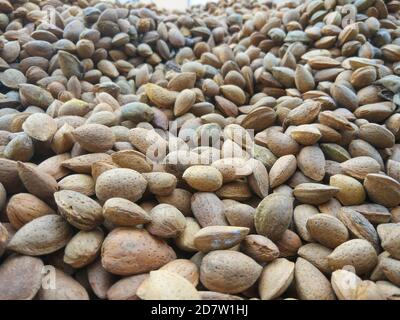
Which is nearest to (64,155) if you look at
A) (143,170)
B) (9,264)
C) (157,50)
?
(143,170)

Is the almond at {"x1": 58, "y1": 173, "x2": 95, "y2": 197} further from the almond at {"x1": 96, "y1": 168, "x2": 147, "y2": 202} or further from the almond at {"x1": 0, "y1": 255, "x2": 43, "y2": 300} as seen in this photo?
the almond at {"x1": 0, "y1": 255, "x2": 43, "y2": 300}

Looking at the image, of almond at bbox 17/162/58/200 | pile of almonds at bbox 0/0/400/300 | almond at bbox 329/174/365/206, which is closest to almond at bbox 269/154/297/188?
pile of almonds at bbox 0/0/400/300

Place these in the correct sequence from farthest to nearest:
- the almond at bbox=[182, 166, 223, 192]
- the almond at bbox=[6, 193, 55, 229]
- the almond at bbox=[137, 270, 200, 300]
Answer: the almond at bbox=[182, 166, 223, 192] < the almond at bbox=[6, 193, 55, 229] < the almond at bbox=[137, 270, 200, 300]

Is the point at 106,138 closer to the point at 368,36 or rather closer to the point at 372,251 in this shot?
the point at 372,251

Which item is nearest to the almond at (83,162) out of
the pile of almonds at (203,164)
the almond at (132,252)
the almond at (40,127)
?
the pile of almonds at (203,164)

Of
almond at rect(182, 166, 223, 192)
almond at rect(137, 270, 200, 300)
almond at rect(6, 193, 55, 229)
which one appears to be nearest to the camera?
almond at rect(137, 270, 200, 300)

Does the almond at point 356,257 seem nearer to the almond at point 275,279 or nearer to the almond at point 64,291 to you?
the almond at point 275,279

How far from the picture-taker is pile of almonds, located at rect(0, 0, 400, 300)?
66 centimetres

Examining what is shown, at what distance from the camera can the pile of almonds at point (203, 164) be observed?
657 mm

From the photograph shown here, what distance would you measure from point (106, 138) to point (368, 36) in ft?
4.17

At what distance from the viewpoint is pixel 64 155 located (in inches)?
35.2

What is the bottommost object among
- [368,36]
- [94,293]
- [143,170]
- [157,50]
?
[94,293]

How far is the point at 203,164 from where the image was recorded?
2.90 ft

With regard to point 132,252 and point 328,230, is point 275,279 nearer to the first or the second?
point 328,230
